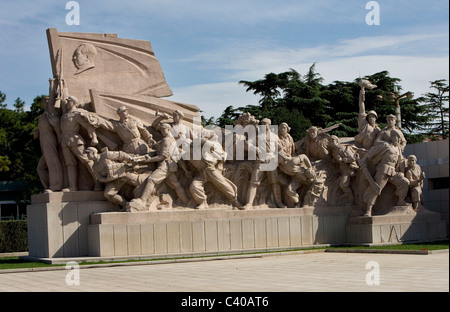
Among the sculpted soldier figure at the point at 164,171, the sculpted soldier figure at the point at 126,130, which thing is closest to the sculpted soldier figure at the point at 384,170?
the sculpted soldier figure at the point at 164,171

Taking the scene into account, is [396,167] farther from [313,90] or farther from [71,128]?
[313,90]

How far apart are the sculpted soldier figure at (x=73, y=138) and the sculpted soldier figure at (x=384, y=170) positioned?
5.82 metres

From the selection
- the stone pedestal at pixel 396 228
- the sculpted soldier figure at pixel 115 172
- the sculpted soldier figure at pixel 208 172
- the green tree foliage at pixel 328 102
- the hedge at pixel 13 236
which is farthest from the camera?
the green tree foliage at pixel 328 102

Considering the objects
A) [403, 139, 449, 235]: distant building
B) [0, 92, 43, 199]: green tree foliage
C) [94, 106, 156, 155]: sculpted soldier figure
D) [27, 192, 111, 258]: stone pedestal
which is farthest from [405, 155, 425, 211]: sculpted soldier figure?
[0, 92, 43, 199]: green tree foliage

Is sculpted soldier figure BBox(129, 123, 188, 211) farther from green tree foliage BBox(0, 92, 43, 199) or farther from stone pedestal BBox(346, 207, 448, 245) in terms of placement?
green tree foliage BBox(0, 92, 43, 199)

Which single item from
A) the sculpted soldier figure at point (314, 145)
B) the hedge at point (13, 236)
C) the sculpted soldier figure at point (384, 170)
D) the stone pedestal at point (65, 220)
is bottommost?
the hedge at point (13, 236)

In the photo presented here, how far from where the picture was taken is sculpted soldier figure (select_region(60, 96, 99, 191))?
45.2 ft

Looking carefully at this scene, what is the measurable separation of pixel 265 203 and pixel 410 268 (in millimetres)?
5423

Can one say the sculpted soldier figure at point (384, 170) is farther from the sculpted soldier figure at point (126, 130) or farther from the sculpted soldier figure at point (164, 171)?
the sculpted soldier figure at point (126, 130)

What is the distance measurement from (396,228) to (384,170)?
4.20 ft

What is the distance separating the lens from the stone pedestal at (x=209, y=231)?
13.4m

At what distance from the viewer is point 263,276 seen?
389 inches

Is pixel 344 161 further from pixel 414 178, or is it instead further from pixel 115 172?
pixel 115 172

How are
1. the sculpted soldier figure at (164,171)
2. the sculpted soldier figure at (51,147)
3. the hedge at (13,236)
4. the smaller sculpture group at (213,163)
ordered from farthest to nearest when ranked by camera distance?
the hedge at (13,236) → the sculpted soldier figure at (51,147) → the smaller sculpture group at (213,163) → the sculpted soldier figure at (164,171)
